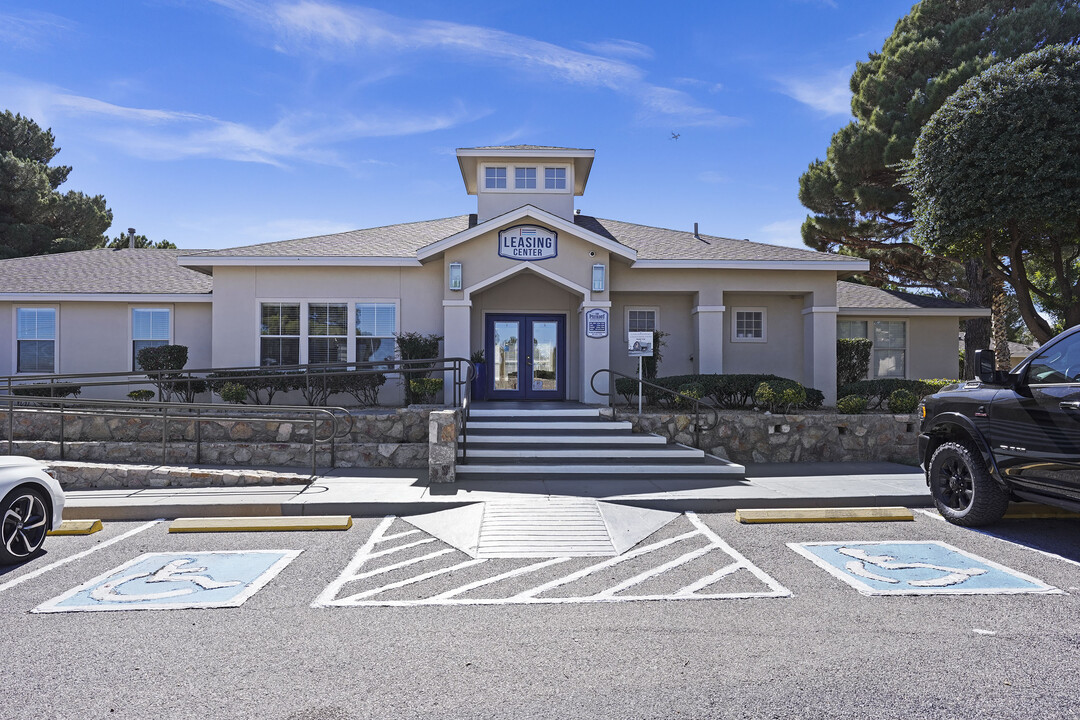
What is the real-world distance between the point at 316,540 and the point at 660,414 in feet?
23.2

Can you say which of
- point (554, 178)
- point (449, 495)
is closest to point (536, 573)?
point (449, 495)

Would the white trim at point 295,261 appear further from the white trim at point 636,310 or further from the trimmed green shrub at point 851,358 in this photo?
the trimmed green shrub at point 851,358

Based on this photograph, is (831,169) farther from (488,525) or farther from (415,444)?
(488,525)

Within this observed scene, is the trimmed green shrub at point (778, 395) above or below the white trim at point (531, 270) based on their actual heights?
below

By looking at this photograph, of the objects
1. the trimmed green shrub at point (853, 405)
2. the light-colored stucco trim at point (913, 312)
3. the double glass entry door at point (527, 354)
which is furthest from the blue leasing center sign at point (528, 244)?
the light-colored stucco trim at point (913, 312)

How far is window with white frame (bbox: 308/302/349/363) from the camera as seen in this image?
14.6 m

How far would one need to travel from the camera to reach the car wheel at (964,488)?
7.10 m

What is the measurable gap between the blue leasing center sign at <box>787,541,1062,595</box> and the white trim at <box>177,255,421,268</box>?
10410 millimetres

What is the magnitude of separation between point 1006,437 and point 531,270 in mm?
9268

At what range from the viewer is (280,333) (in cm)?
1464

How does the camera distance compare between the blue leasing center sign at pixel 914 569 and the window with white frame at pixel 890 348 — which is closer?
the blue leasing center sign at pixel 914 569

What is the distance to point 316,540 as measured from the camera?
7.03 m

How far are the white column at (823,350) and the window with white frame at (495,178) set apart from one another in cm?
809

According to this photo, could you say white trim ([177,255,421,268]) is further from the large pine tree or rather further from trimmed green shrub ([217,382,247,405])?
the large pine tree
